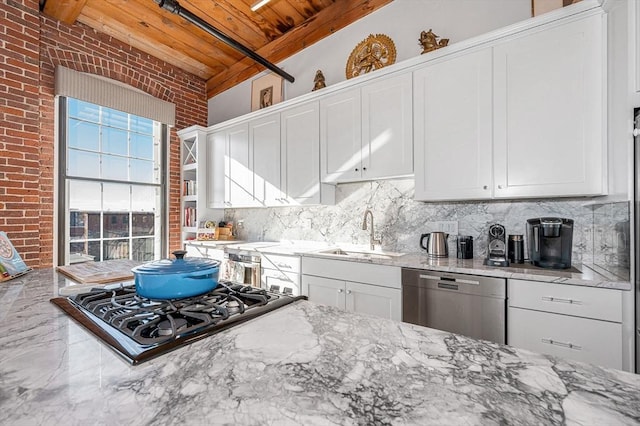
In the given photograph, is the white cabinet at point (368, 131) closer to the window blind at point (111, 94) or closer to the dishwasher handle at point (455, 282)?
the dishwasher handle at point (455, 282)

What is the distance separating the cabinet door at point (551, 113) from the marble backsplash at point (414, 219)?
0.30 m

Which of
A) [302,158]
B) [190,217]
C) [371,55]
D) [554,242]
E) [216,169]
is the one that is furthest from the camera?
[190,217]

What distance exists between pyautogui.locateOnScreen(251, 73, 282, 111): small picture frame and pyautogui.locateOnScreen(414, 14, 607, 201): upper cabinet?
188cm

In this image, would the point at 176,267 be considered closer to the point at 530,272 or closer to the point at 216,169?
the point at 530,272

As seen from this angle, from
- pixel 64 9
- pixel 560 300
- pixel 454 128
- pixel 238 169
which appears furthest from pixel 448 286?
pixel 64 9

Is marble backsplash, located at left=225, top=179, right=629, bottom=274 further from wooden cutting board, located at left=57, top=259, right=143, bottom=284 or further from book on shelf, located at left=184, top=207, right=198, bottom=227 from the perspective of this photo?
wooden cutting board, located at left=57, top=259, right=143, bottom=284

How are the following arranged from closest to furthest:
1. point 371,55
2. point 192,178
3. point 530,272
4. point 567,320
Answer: point 567,320, point 530,272, point 371,55, point 192,178

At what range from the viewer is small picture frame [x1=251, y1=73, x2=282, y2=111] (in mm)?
3619

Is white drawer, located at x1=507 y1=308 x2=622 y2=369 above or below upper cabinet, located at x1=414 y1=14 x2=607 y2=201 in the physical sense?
below

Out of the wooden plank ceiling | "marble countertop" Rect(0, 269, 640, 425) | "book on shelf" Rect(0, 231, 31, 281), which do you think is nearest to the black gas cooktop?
"marble countertop" Rect(0, 269, 640, 425)

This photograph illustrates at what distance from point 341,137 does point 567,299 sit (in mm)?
1961

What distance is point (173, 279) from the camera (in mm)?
934

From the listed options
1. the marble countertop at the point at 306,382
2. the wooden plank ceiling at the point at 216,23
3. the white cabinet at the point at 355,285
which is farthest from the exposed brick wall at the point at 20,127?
the marble countertop at the point at 306,382

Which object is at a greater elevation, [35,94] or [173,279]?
[35,94]
